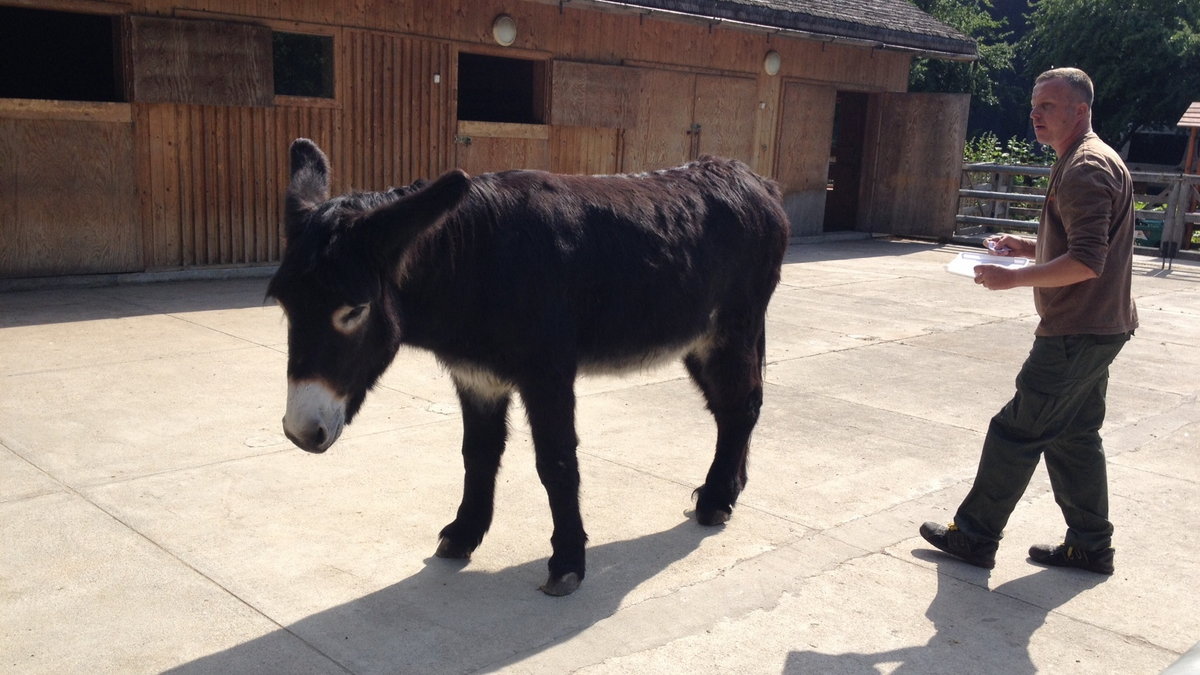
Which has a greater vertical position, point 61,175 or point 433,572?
point 61,175

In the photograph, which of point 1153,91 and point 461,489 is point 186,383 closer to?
point 461,489

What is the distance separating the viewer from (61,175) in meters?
8.95

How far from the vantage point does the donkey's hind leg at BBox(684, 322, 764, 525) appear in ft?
14.7

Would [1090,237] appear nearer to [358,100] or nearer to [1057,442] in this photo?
[1057,442]

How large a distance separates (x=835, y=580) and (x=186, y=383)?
4233mm

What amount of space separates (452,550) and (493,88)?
35.5ft

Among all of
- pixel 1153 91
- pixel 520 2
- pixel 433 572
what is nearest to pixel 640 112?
pixel 520 2

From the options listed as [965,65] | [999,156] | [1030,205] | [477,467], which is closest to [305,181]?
[477,467]

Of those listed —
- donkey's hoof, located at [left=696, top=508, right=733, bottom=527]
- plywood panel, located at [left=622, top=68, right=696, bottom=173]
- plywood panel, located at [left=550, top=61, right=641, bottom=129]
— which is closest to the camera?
donkey's hoof, located at [left=696, top=508, right=733, bottom=527]

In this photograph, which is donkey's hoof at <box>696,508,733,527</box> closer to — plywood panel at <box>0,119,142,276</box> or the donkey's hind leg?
the donkey's hind leg

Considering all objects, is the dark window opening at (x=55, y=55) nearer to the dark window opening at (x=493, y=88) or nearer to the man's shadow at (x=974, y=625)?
the dark window opening at (x=493, y=88)

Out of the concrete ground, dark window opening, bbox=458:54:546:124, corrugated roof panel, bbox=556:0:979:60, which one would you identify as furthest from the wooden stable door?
the concrete ground

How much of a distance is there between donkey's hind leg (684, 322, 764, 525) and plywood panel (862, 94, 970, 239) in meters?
13.3

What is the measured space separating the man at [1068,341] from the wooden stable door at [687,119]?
977cm
